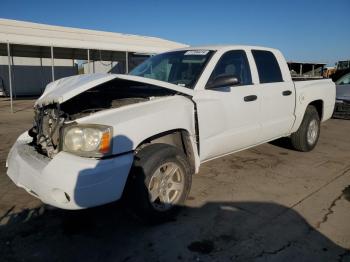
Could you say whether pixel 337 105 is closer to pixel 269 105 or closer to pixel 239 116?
pixel 269 105

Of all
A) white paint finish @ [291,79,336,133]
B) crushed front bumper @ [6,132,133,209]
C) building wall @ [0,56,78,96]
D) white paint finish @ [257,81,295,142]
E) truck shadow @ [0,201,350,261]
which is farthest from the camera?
building wall @ [0,56,78,96]

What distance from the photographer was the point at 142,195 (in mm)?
3068

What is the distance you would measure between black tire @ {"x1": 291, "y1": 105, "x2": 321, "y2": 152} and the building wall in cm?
2043

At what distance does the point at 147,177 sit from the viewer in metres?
3.05

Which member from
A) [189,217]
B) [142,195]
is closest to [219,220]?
[189,217]

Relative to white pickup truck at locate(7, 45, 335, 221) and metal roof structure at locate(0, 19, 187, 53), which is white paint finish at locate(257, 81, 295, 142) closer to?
white pickup truck at locate(7, 45, 335, 221)

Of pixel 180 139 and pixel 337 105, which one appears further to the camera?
pixel 337 105

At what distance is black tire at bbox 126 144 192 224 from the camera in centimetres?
305

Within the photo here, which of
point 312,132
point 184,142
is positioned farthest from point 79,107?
point 312,132

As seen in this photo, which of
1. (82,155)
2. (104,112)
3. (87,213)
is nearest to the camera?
(82,155)

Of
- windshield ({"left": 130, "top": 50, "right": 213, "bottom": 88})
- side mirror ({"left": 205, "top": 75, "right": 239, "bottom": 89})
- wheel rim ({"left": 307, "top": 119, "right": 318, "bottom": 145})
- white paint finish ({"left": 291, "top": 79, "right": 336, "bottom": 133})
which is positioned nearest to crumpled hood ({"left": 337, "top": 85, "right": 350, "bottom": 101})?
white paint finish ({"left": 291, "top": 79, "right": 336, "bottom": 133})

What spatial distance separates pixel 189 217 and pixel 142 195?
0.67 meters

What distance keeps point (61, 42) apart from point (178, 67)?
1277 cm

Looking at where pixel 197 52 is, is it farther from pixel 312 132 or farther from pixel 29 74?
pixel 29 74
